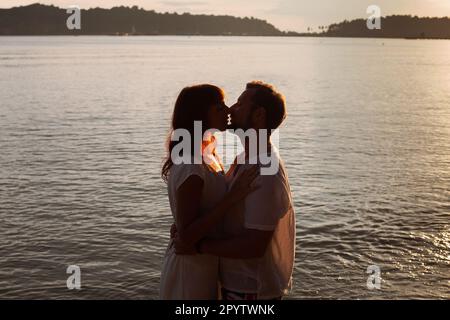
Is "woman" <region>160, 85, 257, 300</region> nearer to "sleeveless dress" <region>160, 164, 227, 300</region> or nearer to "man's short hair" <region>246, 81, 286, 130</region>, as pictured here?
"sleeveless dress" <region>160, 164, 227, 300</region>

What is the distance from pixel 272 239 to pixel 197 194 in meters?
0.79

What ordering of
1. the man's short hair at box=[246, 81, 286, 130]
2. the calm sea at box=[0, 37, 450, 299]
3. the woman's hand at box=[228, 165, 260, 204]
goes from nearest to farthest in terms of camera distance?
the woman's hand at box=[228, 165, 260, 204]
the man's short hair at box=[246, 81, 286, 130]
the calm sea at box=[0, 37, 450, 299]

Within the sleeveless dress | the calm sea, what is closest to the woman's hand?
the sleeveless dress

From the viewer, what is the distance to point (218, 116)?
197 inches

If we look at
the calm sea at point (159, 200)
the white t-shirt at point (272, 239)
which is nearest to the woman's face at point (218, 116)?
the white t-shirt at point (272, 239)

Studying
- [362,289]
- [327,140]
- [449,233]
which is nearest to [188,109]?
[362,289]

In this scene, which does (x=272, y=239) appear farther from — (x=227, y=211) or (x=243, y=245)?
(x=227, y=211)

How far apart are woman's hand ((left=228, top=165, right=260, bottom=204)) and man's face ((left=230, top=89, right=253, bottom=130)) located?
0.41m

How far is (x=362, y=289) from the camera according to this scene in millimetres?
15250

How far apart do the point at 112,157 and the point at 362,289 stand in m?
17.9

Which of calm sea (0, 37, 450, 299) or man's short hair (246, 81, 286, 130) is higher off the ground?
man's short hair (246, 81, 286, 130)

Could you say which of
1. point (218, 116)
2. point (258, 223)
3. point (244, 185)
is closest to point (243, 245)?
point (258, 223)

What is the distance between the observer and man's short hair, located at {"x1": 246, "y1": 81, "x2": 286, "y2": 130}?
16.0 ft
